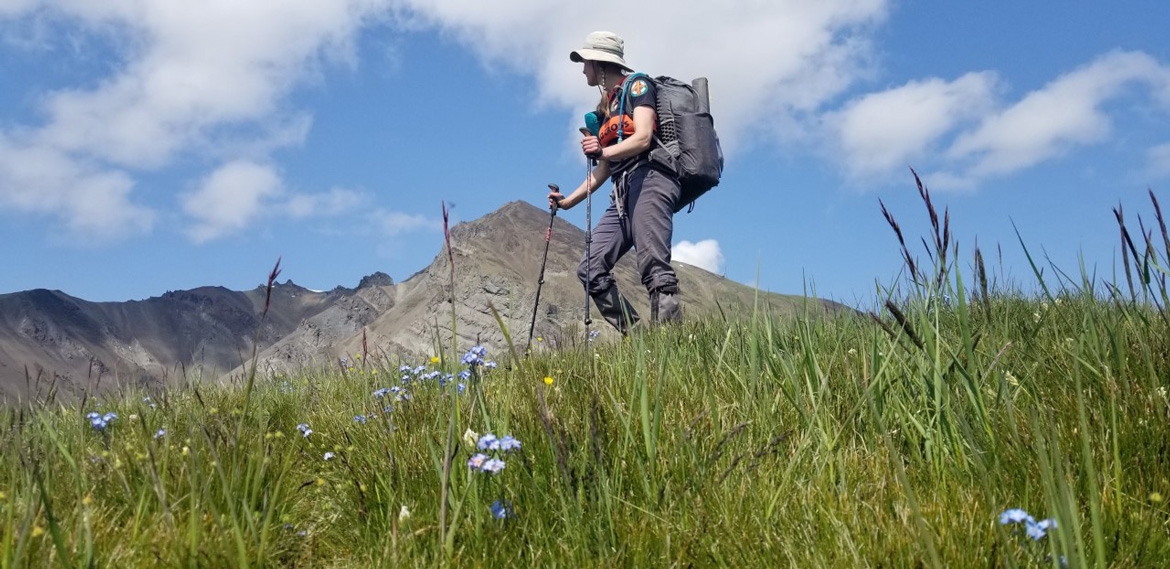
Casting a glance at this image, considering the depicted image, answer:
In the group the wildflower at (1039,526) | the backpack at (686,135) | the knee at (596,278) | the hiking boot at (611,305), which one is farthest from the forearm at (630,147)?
the wildflower at (1039,526)

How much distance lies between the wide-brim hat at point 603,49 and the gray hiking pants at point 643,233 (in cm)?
134

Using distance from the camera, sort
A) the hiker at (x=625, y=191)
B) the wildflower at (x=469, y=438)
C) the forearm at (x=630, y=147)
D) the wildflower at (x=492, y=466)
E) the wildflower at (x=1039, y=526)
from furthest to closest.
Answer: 1. the hiker at (x=625, y=191)
2. the forearm at (x=630, y=147)
3. the wildflower at (x=469, y=438)
4. the wildflower at (x=492, y=466)
5. the wildflower at (x=1039, y=526)

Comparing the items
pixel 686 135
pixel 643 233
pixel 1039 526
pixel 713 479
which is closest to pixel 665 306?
pixel 643 233

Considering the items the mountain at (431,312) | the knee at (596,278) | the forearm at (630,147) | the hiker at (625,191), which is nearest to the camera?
the mountain at (431,312)

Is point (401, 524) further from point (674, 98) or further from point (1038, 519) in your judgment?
point (674, 98)

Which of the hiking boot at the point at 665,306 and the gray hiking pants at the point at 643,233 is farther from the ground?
the gray hiking pants at the point at 643,233

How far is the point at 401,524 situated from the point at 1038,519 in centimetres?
205

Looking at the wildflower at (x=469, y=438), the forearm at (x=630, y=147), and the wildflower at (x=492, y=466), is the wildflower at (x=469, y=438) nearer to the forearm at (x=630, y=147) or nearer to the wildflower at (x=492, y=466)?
the wildflower at (x=492, y=466)

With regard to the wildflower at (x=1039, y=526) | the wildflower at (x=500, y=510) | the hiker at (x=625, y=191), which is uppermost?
the hiker at (x=625, y=191)

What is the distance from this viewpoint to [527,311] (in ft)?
249

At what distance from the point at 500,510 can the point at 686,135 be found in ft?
21.8

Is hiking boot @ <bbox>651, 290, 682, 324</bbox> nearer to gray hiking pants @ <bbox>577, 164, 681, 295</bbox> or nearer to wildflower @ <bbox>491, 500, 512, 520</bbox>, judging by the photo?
gray hiking pants @ <bbox>577, 164, 681, 295</bbox>

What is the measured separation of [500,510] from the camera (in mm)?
2346

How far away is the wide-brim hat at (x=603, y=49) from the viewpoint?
8.59 m
